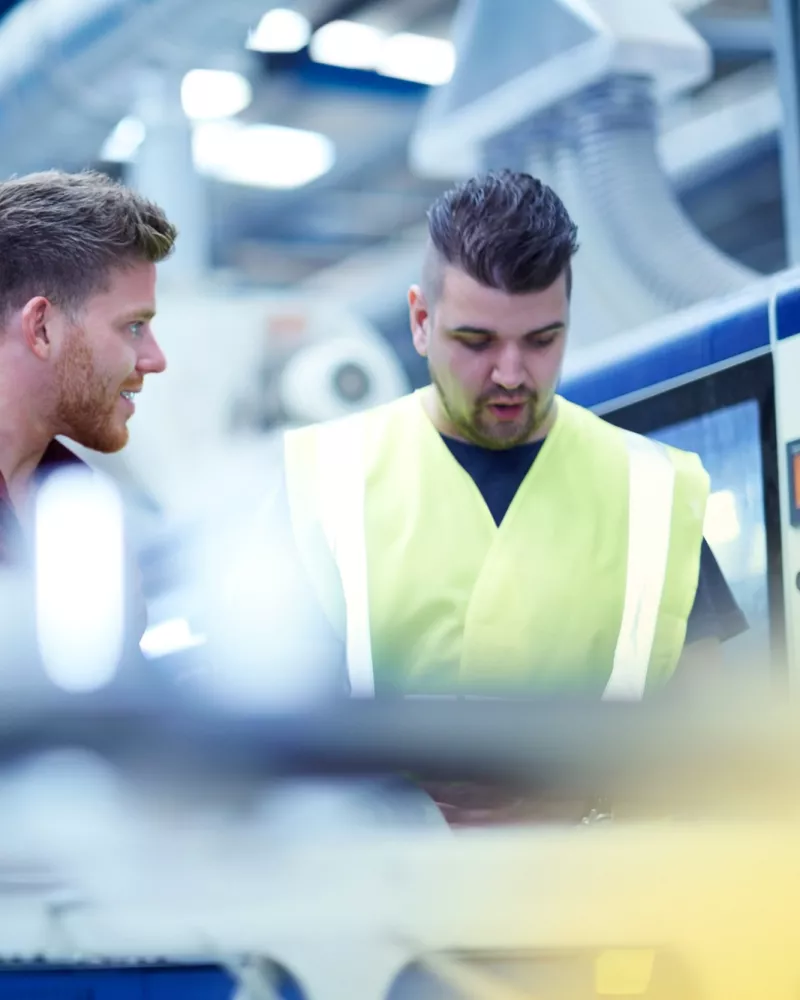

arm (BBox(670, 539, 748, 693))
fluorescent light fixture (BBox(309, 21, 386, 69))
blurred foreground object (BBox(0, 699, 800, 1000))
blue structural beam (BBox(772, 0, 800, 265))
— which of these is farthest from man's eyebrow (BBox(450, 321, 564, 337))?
fluorescent light fixture (BBox(309, 21, 386, 69))

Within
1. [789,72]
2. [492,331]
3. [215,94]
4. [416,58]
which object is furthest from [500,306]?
[215,94]

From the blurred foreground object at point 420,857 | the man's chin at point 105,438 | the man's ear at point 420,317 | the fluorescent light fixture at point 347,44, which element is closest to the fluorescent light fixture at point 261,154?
the fluorescent light fixture at point 347,44

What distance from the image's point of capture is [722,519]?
1707 millimetres

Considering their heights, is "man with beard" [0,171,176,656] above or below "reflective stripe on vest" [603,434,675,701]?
above

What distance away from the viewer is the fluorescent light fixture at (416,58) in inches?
206

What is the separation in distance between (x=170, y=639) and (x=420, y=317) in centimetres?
43

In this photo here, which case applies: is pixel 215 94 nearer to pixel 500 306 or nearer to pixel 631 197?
pixel 631 197

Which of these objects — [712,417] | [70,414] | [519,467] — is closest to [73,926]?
[70,414]

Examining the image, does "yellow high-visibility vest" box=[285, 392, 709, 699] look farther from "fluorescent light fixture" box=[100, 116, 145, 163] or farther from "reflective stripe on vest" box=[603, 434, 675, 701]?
"fluorescent light fixture" box=[100, 116, 145, 163]

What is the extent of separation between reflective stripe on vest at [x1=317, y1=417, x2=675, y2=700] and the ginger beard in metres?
0.21

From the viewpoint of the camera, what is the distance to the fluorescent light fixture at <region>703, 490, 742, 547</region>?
1691mm

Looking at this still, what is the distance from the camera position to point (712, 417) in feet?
5.77

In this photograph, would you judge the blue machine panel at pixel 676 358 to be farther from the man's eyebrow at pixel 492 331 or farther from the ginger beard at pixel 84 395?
the ginger beard at pixel 84 395

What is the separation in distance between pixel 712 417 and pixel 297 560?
0.64m
